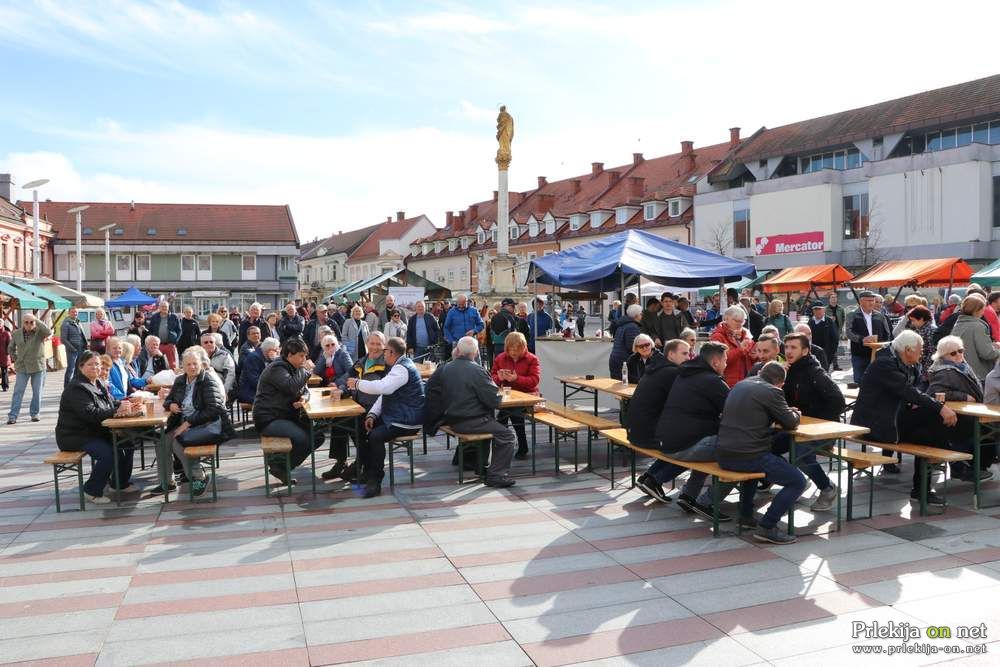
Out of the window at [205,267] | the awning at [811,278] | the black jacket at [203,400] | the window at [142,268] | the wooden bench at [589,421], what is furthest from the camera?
the window at [205,267]

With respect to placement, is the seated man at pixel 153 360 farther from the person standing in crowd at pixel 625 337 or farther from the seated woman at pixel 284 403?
the person standing in crowd at pixel 625 337

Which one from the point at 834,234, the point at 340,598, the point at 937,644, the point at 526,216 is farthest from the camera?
the point at 526,216

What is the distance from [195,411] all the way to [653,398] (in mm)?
4376

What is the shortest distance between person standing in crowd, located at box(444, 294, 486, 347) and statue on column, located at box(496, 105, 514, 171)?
15.8 meters

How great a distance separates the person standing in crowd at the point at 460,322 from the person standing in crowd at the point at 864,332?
661 cm

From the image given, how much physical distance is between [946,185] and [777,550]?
32880 millimetres

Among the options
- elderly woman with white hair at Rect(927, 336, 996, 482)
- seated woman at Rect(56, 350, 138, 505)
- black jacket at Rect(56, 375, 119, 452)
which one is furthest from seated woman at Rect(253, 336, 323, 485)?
elderly woman with white hair at Rect(927, 336, 996, 482)

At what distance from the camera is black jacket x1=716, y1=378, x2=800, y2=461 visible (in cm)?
586

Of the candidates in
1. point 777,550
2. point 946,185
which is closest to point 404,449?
point 777,550

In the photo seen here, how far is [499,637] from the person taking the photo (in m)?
4.38

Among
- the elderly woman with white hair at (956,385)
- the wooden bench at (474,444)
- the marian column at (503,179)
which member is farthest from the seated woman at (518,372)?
the marian column at (503,179)

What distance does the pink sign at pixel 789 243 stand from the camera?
37.3 m

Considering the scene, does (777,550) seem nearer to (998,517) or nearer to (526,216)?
(998,517)

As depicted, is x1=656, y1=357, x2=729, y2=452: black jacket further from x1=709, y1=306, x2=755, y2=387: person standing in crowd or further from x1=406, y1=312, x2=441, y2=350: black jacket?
x1=406, y1=312, x2=441, y2=350: black jacket
